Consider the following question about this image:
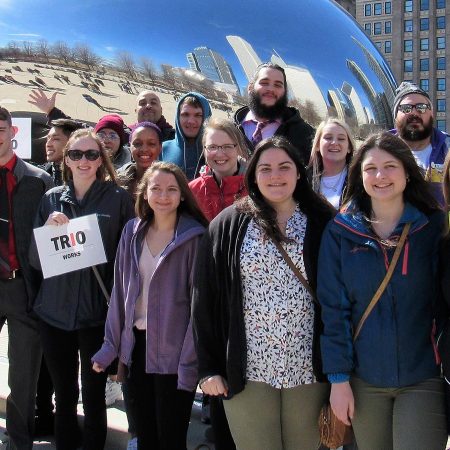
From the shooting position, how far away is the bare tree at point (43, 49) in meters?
4.61

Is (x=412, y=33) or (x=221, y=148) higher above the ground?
(x=412, y=33)

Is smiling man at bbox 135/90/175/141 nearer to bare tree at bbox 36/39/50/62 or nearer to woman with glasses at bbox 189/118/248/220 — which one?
bare tree at bbox 36/39/50/62

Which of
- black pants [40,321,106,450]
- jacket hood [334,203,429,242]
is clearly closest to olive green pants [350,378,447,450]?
jacket hood [334,203,429,242]

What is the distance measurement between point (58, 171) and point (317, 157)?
1893mm

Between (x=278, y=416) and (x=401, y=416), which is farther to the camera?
(x=278, y=416)

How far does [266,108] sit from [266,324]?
80.4 inches

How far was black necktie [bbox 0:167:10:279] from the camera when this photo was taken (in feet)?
12.8

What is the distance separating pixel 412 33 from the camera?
88.8 metres

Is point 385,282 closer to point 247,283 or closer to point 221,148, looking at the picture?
point 247,283

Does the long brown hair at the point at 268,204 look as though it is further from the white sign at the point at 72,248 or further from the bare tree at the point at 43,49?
the bare tree at the point at 43,49

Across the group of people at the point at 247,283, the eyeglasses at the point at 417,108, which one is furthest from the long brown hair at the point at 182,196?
the eyeglasses at the point at 417,108

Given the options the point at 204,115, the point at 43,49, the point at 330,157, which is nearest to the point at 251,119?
the point at 204,115

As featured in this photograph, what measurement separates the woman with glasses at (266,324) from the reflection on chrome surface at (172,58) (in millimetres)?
1767

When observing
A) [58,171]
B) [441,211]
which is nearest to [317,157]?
[441,211]
